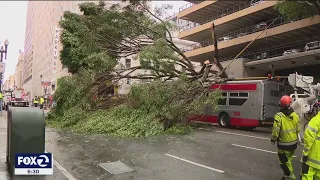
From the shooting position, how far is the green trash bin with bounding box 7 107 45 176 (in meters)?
5.95

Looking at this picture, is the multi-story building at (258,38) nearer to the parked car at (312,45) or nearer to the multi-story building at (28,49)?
the parked car at (312,45)

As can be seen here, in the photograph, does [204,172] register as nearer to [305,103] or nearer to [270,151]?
[270,151]

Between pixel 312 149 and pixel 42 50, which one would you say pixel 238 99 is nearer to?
pixel 312 149

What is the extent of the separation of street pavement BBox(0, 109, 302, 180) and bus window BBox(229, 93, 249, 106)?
4132mm

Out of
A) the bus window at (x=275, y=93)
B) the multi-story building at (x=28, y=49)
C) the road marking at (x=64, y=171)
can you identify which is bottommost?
the road marking at (x=64, y=171)

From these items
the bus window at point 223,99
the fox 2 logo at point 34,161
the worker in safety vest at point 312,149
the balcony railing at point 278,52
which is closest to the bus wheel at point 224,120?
the bus window at point 223,99

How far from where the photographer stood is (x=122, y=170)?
730cm

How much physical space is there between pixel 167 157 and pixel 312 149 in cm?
468

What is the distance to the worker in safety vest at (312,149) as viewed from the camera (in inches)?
185

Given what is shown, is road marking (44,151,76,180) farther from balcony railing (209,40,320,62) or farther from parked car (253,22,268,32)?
parked car (253,22,268,32)

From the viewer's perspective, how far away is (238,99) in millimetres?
16891

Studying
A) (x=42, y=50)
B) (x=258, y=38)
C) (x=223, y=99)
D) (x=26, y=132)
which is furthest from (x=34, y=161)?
(x=42, y=50)

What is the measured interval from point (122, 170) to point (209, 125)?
472 inches

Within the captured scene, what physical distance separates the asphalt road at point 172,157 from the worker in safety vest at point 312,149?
2.15 meters
